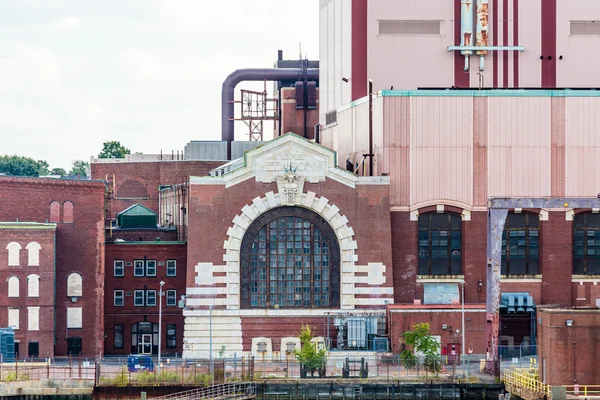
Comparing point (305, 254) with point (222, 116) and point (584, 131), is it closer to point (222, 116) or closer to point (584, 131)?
point (584, 131)

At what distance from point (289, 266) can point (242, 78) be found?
51.3 m

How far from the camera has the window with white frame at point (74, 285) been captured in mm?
115500

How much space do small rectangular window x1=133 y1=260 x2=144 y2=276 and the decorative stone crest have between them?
12368 mm

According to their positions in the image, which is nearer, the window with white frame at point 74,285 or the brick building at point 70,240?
the brick building at point 70,240

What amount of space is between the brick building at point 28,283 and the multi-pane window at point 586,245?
35865 millimetres

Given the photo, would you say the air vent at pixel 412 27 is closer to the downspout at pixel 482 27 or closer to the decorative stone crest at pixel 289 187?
the downspout at pixel 482 27

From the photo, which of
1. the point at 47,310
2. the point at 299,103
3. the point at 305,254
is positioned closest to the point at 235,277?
the point at 305,254

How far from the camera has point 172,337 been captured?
4769 inches

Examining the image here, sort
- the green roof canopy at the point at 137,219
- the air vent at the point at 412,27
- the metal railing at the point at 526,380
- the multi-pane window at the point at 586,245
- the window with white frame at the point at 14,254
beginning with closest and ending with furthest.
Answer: the metal railing at the point at 526,380, the window with white frame at the point at 14,254, the multi-pane window at the point at 586,245, the air vent at the point at 412,27, the green roof canopy at the point at 137,219

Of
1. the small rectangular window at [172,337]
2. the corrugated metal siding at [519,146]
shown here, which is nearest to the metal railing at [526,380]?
the corrugated metal siding at [519,146]

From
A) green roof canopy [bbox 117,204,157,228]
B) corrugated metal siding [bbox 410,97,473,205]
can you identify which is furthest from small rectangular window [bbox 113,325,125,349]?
corrugated metal siding [bbox 410,97,473,205]

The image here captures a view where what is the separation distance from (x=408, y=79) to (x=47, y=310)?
34.4 m

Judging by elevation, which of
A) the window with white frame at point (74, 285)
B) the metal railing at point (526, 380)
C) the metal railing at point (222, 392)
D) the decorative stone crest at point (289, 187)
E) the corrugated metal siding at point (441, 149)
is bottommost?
Answer: the metal railing at point (222, 392)

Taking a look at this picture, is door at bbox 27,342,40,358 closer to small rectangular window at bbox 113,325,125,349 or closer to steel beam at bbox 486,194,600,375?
small rectangular window at bbox 113,325,125,349
